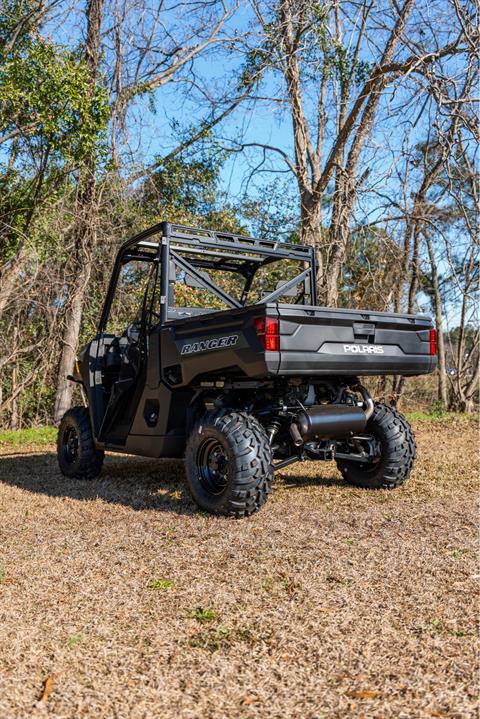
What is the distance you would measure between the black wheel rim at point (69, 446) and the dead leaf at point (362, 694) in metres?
4.93

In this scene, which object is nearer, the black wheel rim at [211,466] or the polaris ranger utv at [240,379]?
the polaris ranger utv at [240,379]

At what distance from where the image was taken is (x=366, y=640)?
2832mm

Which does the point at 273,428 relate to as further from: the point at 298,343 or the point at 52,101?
the point at 52,101

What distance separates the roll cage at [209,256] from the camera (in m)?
5.74

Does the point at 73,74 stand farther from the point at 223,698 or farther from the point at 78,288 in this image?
the point at 223,698

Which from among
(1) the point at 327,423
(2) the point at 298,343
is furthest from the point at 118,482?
(2) the point at 298,343

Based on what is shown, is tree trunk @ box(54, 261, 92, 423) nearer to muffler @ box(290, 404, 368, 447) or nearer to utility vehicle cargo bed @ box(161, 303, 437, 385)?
utility vehicle cargo bed @ box(161, 303, 437, 385)

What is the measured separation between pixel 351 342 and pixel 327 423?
22.7 inches

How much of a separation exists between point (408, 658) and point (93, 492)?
3.87 m

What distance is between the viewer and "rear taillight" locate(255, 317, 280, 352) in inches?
182

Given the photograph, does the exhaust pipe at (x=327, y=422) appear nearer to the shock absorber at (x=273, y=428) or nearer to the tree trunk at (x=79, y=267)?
the shock absorber at (x=273, y=428)

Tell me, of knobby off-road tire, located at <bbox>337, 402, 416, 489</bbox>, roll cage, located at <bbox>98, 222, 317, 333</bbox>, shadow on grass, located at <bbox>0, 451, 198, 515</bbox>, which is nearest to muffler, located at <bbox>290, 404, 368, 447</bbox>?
knobby off-road tire, located at <bbox>337, 402, 416, 489</bbox>

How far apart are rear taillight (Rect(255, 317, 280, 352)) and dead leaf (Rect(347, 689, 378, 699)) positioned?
2.46 meters

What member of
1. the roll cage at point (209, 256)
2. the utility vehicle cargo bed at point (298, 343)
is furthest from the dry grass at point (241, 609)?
the roll cage at point (209, 256)
